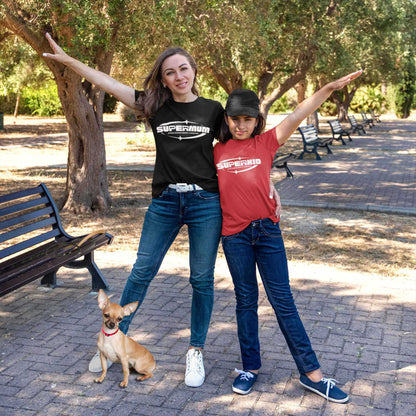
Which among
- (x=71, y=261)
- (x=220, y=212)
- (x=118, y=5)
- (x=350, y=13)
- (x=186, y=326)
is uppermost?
(x=350, y=13)

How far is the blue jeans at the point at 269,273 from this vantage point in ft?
11.2

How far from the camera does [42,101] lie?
38719 mm

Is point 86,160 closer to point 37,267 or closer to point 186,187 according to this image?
point 37,267

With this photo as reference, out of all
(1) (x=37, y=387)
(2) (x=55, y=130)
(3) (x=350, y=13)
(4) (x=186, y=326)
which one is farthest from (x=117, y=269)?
(2) (x=55, y=130)

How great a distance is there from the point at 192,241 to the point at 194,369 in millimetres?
825

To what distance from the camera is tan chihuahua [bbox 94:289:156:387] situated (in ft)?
11.8

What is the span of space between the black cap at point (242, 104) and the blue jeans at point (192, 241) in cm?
52

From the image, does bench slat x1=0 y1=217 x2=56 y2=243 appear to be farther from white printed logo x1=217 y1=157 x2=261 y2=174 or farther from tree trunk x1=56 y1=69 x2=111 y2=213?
tree trunk x1=56 y1=69 x2=111 y2=213

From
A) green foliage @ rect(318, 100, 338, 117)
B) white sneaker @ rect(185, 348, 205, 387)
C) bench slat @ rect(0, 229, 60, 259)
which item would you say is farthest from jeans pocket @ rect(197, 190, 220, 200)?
green foliage @ rect(318, 100, 338, 117)

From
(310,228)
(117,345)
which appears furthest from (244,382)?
(310,228)

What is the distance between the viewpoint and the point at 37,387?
3605 mm

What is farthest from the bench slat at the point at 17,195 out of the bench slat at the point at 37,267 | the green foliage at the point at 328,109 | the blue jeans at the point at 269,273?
the green foliage at the point at 328,109

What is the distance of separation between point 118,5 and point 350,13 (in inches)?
376

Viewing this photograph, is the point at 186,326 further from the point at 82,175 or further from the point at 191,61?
the point at 82,175
